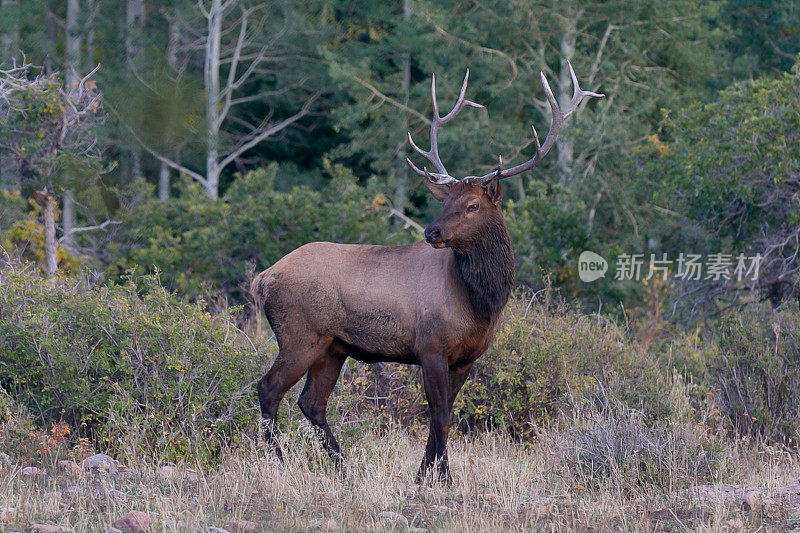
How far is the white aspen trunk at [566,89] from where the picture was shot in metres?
21.1

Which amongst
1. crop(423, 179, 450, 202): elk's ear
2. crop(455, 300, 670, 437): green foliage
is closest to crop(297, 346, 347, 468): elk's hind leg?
crop(423, 179, 450, 202): elk's ear

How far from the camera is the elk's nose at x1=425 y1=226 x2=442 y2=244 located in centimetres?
740

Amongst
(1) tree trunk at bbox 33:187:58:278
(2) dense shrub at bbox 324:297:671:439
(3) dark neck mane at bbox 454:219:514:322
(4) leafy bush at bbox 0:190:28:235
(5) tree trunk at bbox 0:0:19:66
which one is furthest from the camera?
(5) tree trunk at bbox 0:0:19:66

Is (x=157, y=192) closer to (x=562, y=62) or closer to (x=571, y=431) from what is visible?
(x=562, y=62)

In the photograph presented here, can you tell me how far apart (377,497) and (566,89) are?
53.1 ft

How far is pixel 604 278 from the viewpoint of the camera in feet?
52.4

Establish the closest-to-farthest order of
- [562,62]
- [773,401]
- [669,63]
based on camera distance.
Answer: [773,401]
[562,62]
[669,63]

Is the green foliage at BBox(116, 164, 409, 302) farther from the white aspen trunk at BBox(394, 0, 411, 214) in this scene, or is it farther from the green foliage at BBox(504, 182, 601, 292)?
the white aspen trunk at BBox(394, 0, 411, 214)

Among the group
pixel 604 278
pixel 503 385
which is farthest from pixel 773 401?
pixel 604 278

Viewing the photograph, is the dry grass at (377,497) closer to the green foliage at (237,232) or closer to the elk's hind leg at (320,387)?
the elk's hind leg at (320,387)

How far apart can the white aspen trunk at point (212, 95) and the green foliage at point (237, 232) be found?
5.11 meters

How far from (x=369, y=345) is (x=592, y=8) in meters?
16.3

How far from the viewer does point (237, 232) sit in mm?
17109

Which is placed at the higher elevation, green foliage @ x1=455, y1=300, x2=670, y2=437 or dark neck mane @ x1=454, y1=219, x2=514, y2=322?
dark neck mane @ x1=454, y1=219, x2=514, y2=322
